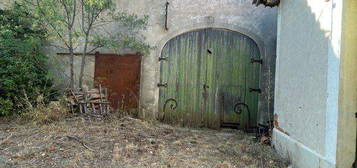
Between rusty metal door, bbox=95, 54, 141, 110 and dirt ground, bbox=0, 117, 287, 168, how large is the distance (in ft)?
3.54

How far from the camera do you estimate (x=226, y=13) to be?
5.67 meters

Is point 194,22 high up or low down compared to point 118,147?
up

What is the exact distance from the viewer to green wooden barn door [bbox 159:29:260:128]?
5.57 metres

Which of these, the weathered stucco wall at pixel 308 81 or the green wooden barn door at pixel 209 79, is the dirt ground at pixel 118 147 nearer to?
the weathered stucco wall at pixel 308 81

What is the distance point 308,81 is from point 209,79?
9.29 feet

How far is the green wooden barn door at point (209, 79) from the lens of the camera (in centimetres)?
557

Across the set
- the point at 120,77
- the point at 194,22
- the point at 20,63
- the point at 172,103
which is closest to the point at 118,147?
the point at 172,103

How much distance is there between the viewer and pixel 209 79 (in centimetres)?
566

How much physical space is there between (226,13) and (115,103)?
3.30 meters

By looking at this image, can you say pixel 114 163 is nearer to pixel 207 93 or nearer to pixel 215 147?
pixel 215 147

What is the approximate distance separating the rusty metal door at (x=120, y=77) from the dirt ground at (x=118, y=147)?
3.54 feet

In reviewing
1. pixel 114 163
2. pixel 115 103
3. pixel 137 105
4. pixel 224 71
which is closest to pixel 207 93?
pixel 224 71

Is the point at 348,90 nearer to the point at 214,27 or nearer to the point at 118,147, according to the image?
the point at 118,147

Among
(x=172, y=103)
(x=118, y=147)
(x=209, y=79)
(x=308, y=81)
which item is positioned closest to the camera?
(x=308, y=81)
